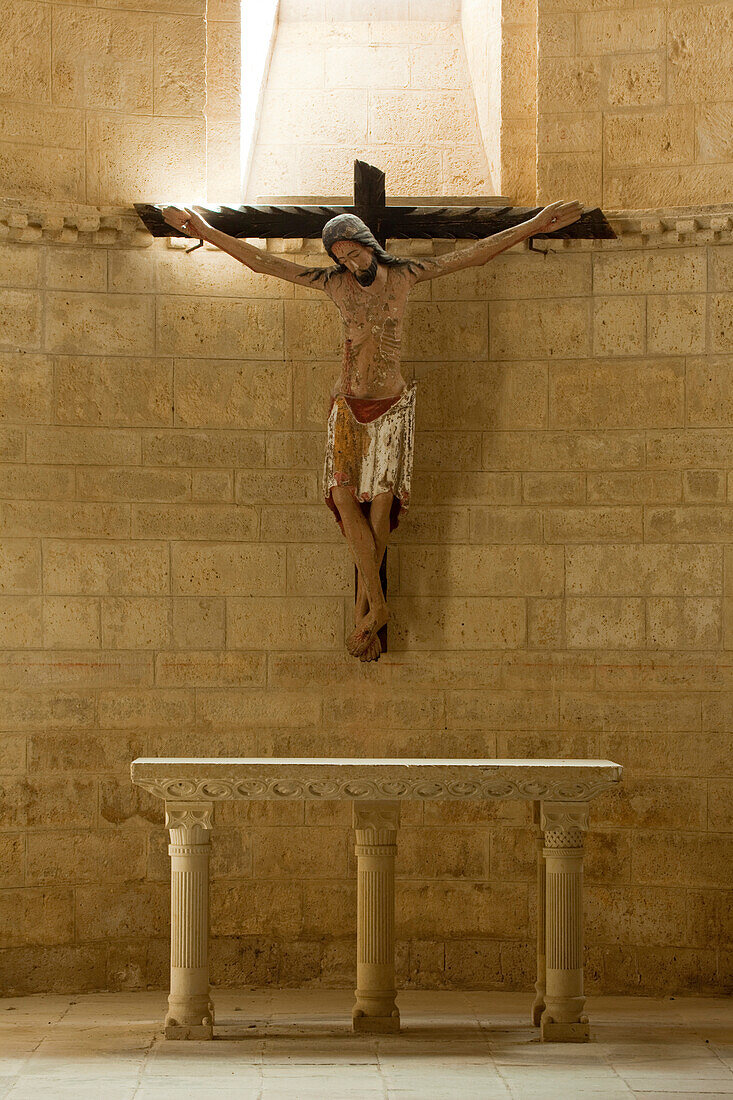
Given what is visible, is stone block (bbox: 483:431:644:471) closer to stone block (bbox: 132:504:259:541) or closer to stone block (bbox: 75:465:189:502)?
stone block (bbox: 132:504:259:541)

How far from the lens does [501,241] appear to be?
6219mm

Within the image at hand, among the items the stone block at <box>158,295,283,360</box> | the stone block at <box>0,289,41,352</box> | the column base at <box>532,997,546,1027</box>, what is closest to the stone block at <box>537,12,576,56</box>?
the stone block at <box>158,295,283,360</box>

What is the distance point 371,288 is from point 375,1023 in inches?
127

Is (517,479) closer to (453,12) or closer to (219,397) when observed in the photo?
(219,397)

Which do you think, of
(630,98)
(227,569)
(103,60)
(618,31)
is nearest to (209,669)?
(227,569)

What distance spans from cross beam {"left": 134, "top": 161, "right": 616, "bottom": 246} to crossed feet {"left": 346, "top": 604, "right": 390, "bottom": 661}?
5.96ft

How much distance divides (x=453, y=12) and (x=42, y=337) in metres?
3.09

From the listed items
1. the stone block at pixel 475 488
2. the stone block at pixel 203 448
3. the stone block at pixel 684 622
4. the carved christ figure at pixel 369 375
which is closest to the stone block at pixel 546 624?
the stone block at pixel 684 622

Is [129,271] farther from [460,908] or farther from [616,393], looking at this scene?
[460,908]

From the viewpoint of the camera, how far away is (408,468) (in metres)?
6.34

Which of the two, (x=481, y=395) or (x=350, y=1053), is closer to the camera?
(x=350, y=1053)

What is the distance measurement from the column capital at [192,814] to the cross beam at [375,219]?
106 inches

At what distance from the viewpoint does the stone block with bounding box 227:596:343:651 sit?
671 centimetres

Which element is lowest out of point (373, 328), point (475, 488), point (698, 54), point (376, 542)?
point (376, 542)
